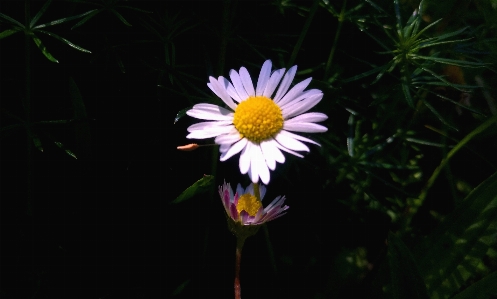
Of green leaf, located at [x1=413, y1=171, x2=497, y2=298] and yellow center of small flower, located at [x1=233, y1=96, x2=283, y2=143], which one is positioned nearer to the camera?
yellow center of small flower, located at [x1=233, y1=96, x2=283, y2=143]

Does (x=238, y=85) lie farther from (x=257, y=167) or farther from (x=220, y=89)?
(x=257, y=167)

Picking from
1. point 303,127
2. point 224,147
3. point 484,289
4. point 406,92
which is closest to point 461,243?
point 484,289

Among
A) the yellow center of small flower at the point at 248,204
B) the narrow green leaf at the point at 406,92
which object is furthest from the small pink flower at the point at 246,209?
the narrow green leaf at the point at 406,92

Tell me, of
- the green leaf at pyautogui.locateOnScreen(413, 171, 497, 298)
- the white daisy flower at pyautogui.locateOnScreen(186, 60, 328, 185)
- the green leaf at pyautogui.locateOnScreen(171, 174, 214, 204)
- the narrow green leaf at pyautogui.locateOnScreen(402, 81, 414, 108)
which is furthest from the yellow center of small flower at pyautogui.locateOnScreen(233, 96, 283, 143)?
the green leaf at pyautogui.locateOnScreen(413, 171, 497, 298)

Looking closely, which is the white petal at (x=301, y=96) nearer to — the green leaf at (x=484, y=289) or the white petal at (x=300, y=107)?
the white petal at (x=300, y=107)

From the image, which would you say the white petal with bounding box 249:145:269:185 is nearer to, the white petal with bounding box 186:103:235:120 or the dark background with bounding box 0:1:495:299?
the white petal with bounding box 186:103:235:120

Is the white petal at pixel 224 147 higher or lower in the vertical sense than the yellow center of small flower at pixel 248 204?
higher
